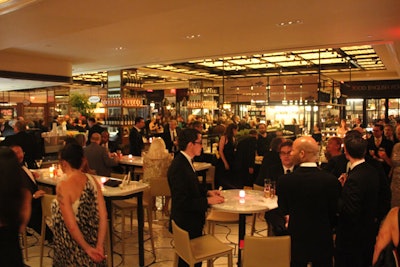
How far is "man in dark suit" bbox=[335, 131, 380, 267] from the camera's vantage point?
117 inches

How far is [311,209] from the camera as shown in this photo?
9.23 ft

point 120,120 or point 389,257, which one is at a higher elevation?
point 120,120

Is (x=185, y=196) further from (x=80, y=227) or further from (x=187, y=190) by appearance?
(x=80, y=227)

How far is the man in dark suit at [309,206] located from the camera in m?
2.79

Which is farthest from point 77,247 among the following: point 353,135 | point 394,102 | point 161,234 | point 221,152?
point 394,102

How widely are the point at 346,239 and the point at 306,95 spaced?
9.21 metres

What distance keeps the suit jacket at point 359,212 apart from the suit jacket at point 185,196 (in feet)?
3.76

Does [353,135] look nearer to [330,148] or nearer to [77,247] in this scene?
[330,148]

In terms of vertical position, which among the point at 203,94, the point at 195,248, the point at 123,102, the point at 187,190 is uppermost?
the point at 203,94

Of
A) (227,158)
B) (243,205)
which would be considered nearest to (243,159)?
(227,158)

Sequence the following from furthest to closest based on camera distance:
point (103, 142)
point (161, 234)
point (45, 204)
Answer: point (103, 142)
point (161, 234)
point (45, 204)

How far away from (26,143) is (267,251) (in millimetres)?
5669

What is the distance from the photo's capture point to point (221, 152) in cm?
686

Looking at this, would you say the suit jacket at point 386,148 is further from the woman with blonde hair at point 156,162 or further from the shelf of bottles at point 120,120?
the shelf of bottles at point 120,120
